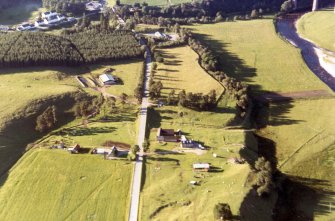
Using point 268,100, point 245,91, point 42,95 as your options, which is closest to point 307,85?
point 268,100

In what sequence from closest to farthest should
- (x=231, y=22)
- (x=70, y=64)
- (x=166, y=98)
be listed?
1. (x=166, y=98)
2. (x=70, y=64)
3. (x=231, y=22)

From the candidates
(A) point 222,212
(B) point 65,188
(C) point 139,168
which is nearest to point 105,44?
(C) point 139,168

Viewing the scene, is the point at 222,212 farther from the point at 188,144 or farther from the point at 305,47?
the point at 305,47

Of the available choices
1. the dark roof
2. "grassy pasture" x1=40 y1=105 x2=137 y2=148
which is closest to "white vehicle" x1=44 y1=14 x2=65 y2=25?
"grassy pasture" x1=40 y1=105 x2=137 y2=148

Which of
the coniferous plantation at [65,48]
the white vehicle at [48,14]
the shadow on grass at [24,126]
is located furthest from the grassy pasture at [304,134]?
the white vehicle at [48,14]

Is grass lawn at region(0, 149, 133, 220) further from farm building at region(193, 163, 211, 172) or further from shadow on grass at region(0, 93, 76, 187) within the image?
farm building at region(193, 163, 211, 172)

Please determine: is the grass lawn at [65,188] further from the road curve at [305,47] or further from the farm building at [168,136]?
the road curve at [305,47]

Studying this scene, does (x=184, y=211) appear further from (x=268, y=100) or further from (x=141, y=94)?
(x=268, y=100)
